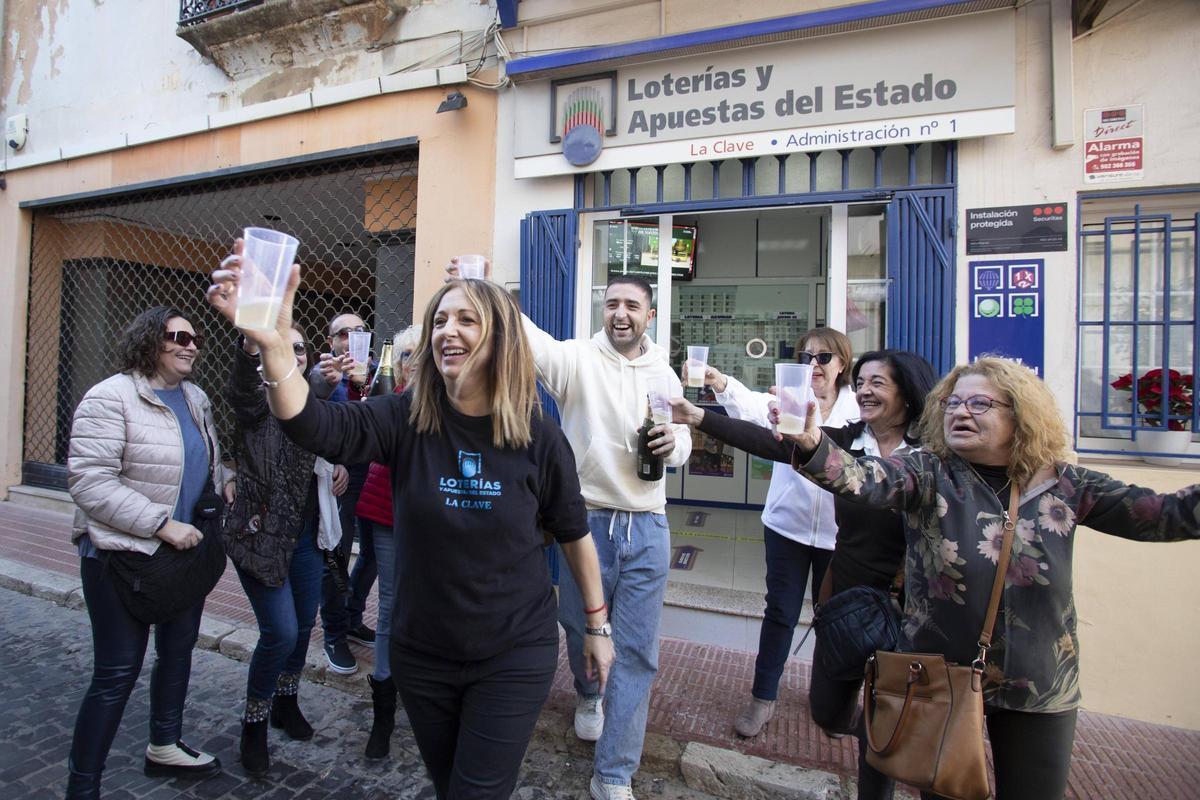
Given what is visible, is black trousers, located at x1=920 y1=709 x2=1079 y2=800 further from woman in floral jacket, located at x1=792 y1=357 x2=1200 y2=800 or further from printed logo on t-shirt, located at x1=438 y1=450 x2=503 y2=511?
printed logo on t-shirt, located at x1=438 y1=450 x2=503 y2=511

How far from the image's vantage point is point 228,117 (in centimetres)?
643

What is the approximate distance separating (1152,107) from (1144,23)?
485 mm

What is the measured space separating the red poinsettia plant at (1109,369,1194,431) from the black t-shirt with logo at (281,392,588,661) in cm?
375

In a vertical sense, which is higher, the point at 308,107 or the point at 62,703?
the point at 308,107

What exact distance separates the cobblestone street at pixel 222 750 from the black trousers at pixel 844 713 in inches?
39.1

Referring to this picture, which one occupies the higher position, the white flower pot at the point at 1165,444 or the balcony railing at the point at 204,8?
the balcony railing at the point at 204,8

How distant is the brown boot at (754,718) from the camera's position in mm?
3254

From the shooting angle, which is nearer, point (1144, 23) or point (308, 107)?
point (1144, 23)

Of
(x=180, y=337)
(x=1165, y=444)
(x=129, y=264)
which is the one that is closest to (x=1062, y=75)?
(x=1165, y=444)

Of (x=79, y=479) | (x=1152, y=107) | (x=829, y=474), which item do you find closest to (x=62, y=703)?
(x=79, y=479)

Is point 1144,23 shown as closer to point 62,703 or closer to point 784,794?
point 784,794

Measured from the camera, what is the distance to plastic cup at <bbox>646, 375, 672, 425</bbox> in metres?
2.65

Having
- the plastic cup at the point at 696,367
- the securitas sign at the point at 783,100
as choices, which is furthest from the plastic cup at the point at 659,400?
the securitas sign at the point at 783,100

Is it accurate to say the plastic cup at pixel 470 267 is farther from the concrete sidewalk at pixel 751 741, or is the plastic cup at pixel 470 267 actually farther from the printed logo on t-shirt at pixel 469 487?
the concrete sidewalk at pixel 751 741
